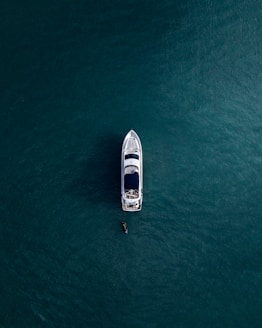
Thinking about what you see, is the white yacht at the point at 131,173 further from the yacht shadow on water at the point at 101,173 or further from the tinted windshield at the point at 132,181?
the yacht shadow on water at the point at 101,173

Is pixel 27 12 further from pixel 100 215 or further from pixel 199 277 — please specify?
pixel 199 277

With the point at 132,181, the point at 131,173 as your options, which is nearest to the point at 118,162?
the point at 131,173

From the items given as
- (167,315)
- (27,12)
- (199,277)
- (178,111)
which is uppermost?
(27,12)

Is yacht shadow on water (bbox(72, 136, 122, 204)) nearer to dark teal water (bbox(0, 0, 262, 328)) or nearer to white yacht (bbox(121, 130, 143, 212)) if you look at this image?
dark teal water (bbox(0, 0, 262, 328))

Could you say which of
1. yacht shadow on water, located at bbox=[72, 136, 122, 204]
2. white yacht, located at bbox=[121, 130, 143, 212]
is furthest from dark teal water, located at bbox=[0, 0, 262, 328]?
white yacht, located at bbox=[121, 130, 143, 212]

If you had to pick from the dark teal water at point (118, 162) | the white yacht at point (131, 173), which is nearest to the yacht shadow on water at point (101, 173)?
the dark teal water at point (118, 162)

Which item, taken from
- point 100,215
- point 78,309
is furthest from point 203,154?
point 78,309
